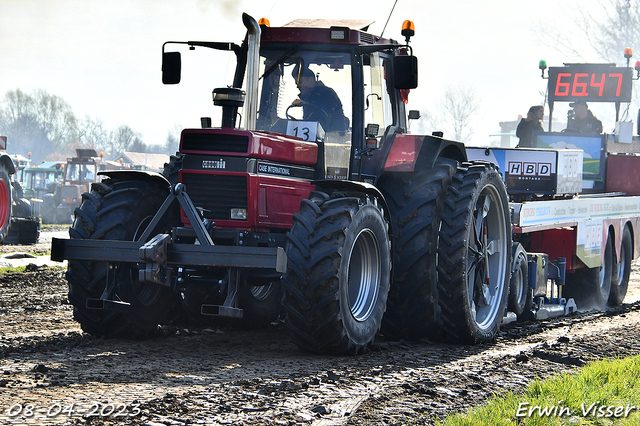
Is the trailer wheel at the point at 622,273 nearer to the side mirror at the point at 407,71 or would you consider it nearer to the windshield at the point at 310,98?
the side mirror at the point at 407,71

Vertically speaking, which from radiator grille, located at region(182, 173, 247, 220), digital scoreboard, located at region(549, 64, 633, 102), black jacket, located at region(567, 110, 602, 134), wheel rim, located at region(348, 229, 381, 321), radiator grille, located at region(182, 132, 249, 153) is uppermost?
digital scoreboard, located at region(549, 64, 633, 102)

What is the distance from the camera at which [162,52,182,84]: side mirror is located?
730 cm

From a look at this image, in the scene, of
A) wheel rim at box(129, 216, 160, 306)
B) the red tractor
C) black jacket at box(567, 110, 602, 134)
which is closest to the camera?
the red tractor

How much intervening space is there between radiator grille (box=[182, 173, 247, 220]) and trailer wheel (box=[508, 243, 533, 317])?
3.86 m

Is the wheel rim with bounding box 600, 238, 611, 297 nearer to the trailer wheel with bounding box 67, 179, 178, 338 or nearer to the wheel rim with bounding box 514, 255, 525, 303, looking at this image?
the wheel rim with bounding box 514, 255, 525, 303

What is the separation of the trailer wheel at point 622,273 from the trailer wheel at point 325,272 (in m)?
7.30

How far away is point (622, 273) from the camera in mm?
13070

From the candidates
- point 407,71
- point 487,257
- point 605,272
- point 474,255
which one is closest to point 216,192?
point 407,71

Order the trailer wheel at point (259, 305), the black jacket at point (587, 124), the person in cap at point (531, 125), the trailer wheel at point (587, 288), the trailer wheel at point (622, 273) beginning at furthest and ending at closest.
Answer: the black jacket at point (587, 124)
the person in cap at point (531, 125)
the trailer wheel at point (622, 273)
the trailer wheel at point (587, 288)
the trailer wheel at point (259, 305)

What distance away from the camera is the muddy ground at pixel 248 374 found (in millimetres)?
4484

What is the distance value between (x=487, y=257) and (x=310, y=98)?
8.65ft

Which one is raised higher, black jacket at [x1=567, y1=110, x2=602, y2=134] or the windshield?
black jacket at [x1=567, y1=110, x2=602, y2=134]

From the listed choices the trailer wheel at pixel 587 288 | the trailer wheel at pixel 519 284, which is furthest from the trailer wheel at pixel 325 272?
the trailer wheel at pixel 587 288

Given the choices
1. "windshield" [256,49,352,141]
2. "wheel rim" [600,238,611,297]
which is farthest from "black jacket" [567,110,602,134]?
"windshield" [256,49,352,141]
